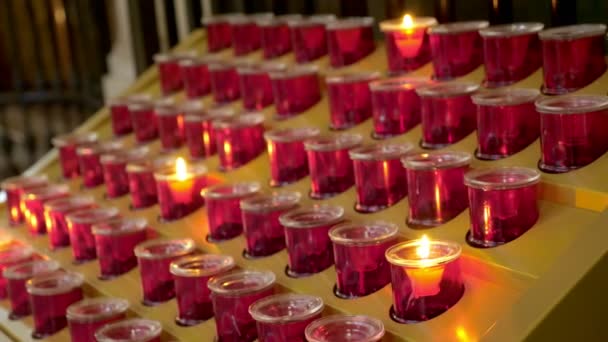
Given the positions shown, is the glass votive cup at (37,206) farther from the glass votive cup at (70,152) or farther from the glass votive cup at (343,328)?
the glass votive cup at (343,328)

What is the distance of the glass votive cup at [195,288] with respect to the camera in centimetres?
111

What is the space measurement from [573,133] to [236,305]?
1.25 feet

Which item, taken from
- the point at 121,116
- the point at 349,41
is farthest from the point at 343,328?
the point at 121,116

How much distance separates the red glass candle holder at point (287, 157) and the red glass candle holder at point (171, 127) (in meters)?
0.30

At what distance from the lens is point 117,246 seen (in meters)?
1.31

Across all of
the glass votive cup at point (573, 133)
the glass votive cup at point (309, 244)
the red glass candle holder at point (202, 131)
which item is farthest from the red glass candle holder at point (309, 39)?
the glass votive cup at point (573, 133)

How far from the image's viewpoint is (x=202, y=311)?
112cm

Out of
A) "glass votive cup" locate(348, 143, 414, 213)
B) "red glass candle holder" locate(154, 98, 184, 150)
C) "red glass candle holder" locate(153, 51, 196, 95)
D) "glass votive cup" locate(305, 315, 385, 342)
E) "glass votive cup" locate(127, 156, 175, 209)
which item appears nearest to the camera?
"glass votive cup" locate(305, 315, 385, 342)

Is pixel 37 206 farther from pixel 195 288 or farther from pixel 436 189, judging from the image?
pixel 436 189

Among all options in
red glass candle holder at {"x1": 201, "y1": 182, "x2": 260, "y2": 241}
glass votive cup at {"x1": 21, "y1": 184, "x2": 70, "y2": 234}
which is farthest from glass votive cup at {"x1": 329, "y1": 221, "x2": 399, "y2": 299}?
glass votive cup at {"x1": 21, "y1": 184, "x2": 70, "y2": 234}

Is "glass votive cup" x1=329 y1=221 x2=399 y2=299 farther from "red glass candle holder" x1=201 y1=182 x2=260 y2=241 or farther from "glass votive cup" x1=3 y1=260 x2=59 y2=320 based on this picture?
"glass votive cup" x1=3 y1=260 x2=59 y2=320

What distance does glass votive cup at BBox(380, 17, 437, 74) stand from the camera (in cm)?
130

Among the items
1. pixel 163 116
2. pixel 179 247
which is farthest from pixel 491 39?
pixel 163 116

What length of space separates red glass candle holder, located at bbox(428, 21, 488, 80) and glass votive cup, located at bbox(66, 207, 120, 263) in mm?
502
